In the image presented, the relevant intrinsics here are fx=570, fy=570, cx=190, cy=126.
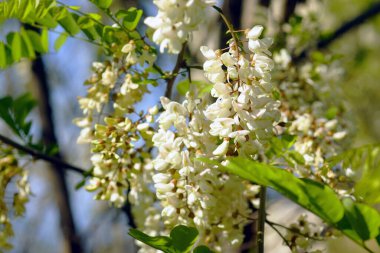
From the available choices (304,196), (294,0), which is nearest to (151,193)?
(304,196)

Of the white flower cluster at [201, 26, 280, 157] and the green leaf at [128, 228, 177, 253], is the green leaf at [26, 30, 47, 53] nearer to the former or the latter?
the white flower cluster at [201, 26, 280, 157]

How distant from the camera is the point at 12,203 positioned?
161 centimetres

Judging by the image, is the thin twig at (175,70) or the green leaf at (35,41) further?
the green leaf at (35,41)

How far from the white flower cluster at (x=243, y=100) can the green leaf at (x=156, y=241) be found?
18 centimetres

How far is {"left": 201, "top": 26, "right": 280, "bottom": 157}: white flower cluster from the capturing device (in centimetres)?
101

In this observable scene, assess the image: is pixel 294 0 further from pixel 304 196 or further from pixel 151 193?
pixel 304 196

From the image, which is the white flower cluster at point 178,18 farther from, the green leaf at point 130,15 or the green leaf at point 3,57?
the green leaf at point 3,57

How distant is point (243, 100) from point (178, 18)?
188mm

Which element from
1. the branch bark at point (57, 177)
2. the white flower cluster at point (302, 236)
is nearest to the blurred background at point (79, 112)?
the branch bark at point (57, 177)

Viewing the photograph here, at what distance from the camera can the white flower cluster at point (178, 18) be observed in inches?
36.9

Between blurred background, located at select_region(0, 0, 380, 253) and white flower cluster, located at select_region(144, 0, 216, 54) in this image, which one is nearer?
white flower cluster, located at select_region(144, 0, 216, 54)

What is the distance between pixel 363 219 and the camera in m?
0.78

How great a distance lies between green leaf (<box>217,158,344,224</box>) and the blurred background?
67 centimetres

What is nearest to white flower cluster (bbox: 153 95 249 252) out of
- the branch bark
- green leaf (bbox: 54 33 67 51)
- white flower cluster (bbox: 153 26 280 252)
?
white flower cluster (bbox: 153 26 280 252)
